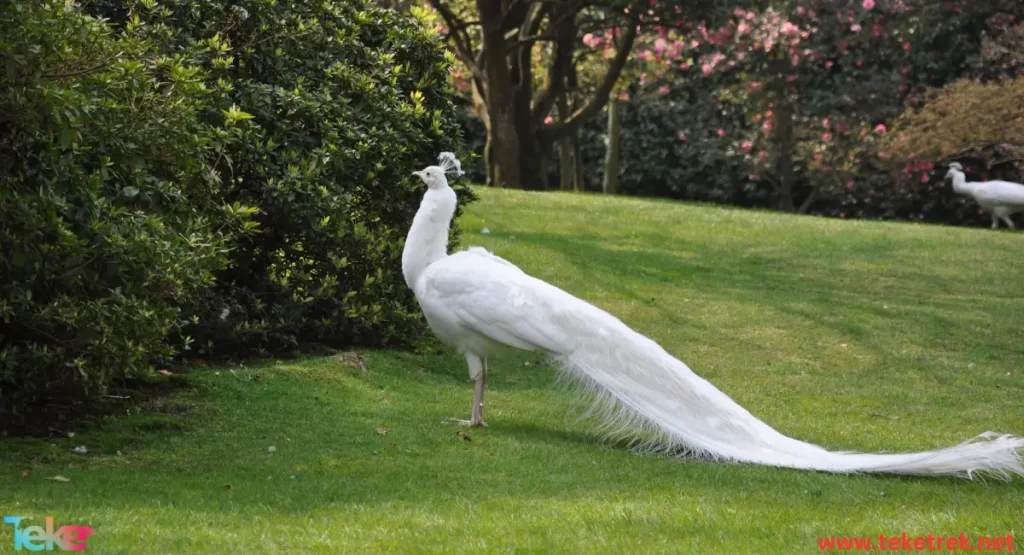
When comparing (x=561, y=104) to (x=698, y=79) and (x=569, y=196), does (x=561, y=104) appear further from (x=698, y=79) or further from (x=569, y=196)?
(x=569, y=196)

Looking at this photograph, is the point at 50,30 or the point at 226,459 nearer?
the point at 50,30

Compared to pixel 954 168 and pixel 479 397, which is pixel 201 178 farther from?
pixel 954 168

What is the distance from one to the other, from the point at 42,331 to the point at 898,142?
16064 mm

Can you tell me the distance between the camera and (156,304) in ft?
22.1

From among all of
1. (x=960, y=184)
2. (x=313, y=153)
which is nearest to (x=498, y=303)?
(x=313, y=153)

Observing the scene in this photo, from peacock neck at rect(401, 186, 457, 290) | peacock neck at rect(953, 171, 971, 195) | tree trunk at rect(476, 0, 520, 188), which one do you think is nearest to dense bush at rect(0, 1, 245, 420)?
peacock neck at rect(401, 186, 457, 290)

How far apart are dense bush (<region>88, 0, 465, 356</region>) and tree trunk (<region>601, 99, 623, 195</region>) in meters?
14.5

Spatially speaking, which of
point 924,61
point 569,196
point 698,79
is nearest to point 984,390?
point 569,196

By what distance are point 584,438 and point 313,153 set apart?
3114 mm

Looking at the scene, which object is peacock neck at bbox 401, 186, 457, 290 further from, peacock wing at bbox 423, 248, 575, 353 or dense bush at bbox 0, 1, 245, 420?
dense bush at bbox 0, 1, 245, 420

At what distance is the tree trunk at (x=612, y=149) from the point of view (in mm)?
24625

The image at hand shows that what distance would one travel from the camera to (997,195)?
62.5ft

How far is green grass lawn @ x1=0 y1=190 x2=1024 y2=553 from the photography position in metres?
5.21

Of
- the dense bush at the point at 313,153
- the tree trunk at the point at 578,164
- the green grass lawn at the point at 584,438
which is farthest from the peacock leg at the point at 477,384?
the tree trunk at the point at 578,164
